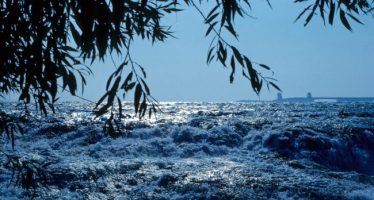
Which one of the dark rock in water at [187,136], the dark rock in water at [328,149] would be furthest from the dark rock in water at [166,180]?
the dark rock in water at [187,136]

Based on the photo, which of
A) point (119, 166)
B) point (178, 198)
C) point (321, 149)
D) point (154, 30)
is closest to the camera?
point (154, 30)

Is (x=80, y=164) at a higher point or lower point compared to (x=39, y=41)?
lower

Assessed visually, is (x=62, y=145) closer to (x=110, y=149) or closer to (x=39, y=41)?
(x=110, y=149)

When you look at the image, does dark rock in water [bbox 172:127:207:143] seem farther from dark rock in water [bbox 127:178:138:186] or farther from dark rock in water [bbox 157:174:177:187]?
dark rock in water [bbox 127:178:138:186]

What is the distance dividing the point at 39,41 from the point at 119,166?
859 cm

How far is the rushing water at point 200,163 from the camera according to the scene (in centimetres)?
800

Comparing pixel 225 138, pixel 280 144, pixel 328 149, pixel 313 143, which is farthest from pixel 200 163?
pixel 328 149

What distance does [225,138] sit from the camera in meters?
15.5

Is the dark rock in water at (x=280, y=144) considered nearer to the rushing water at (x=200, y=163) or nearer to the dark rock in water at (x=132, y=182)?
the rushing water at (x=200, y=163)

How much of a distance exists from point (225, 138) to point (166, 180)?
7.13m

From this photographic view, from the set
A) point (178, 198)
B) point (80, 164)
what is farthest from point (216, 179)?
point (80, 164)

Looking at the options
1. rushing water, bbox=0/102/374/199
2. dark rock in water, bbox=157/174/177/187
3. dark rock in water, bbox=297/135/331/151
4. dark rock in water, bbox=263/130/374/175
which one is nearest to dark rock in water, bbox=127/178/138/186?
rushing water, bbox=0/102/374/199

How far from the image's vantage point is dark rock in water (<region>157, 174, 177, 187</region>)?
8602 mm

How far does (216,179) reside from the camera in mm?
8789
